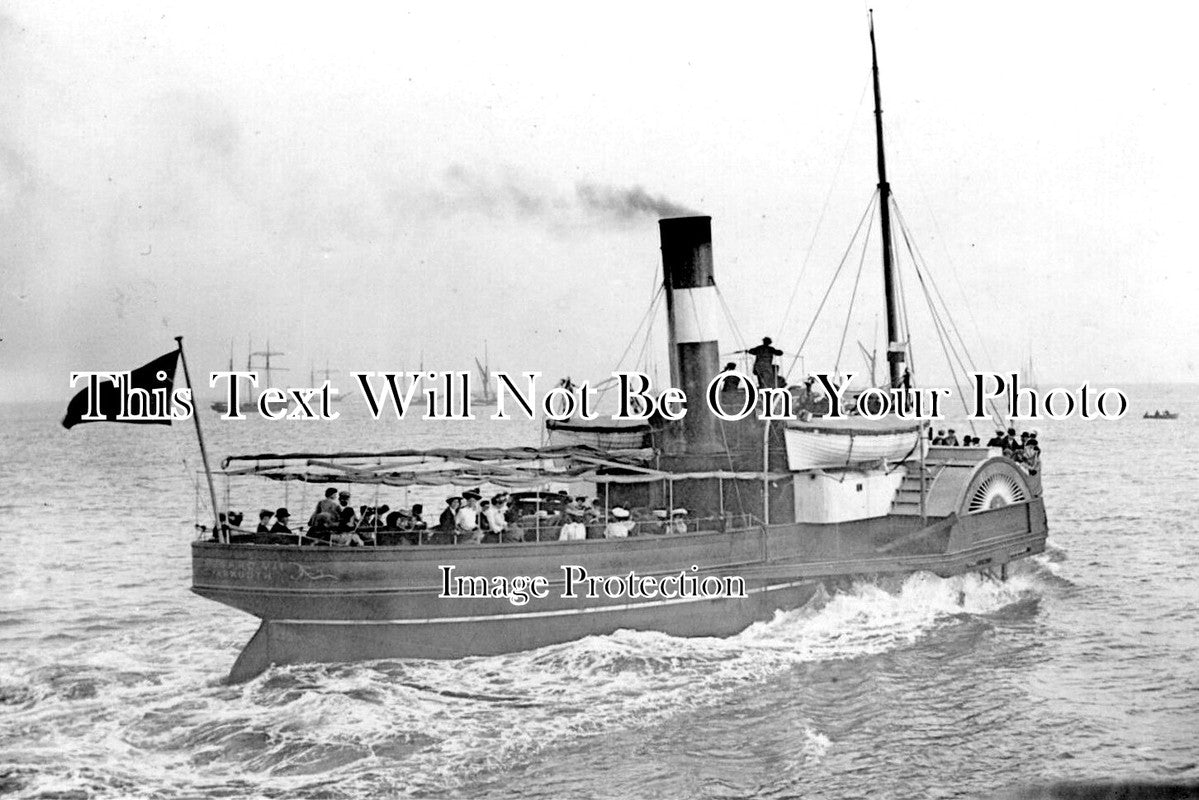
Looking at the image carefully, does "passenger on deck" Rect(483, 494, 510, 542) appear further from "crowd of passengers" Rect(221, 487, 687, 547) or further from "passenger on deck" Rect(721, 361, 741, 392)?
"passenger on deck" Rect(721, 361, 741, 392)

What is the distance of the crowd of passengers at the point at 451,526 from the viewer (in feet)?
50.7

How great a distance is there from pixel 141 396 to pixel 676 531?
26.8 ft

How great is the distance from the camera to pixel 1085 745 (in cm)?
1219

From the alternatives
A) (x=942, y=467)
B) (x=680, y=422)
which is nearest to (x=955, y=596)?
(x=942, y=467)

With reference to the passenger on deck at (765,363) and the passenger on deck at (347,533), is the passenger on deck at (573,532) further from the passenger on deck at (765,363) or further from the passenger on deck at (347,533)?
the passenger on deck at (765,363)

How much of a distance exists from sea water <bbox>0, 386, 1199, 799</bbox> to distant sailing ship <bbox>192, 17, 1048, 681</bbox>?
48 cm

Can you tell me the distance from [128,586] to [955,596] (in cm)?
1764

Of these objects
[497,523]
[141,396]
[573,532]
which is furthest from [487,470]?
[141,396]

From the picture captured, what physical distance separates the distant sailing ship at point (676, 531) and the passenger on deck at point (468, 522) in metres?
0.32

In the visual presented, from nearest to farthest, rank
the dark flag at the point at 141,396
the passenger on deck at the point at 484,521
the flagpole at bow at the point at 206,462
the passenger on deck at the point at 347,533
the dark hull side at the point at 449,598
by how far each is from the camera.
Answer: the dark flag at the point at 141,396 < the flagpole at bow at the point at 206,462 < the dark hull side at the point at 449,598 < the passenger on deck at the point at 347,533 < the passenger on deck at the point at 484,521

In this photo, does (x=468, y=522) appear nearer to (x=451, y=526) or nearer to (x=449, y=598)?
(x=451, y=526)

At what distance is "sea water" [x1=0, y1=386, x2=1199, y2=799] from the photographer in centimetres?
1152

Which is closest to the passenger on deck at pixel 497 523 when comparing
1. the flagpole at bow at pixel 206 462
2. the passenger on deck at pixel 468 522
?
the passenger on deck at pixel 468 522

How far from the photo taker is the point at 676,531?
56.1 ft
